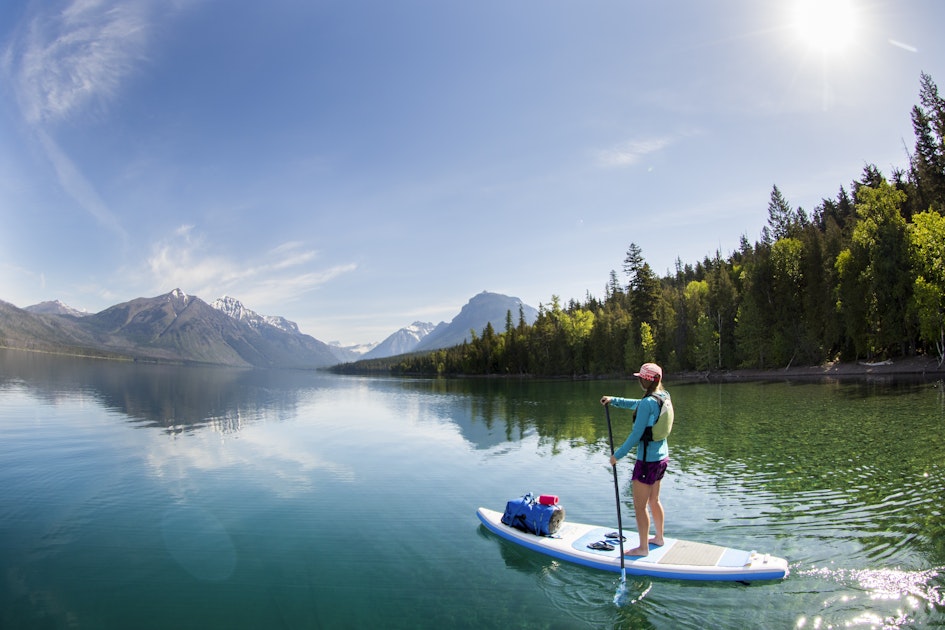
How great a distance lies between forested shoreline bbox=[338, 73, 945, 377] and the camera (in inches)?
2368

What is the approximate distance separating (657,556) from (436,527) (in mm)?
6210

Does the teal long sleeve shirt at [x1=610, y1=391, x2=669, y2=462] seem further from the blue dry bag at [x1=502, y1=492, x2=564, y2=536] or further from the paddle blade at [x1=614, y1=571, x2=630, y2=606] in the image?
the blue dry bag at [x1=502, y1=492, x2=564, y2=536]

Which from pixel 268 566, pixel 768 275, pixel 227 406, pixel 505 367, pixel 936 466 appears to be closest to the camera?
pixel 268 566

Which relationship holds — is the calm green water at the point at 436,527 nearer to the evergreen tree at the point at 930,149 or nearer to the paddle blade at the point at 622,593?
the paddle blade at the point at 622,593

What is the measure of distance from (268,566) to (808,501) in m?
15.0

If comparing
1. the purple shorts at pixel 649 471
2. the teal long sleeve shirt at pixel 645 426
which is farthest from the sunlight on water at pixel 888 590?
the teal long sleeve shirt at pixel 645 426

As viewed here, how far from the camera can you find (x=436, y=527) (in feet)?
44.9

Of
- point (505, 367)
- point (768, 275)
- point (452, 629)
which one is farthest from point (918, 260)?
point (505, 367)

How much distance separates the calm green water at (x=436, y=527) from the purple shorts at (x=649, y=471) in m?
2.00

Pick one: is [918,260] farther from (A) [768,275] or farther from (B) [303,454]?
(B) [303,454]

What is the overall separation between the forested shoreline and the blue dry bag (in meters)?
65.2

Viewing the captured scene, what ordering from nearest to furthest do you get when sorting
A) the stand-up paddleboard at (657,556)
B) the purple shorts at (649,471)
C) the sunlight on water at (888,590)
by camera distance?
1. the sunlight on water at (888,590)
2. the stand-up paddleboard at (657,556)
3. the purple shorts at (649,471)

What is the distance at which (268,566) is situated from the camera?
36.4 feet

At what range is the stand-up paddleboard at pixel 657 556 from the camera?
9.29 meters
